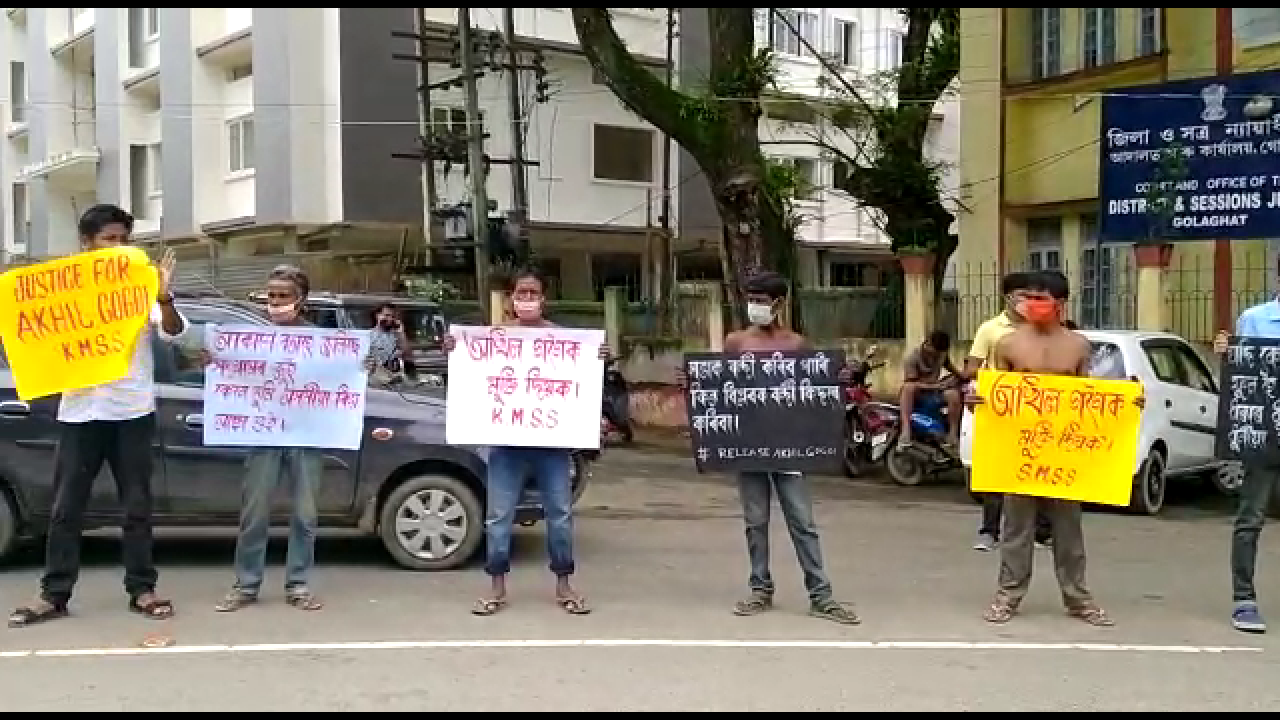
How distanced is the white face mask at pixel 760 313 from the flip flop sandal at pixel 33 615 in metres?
3.78

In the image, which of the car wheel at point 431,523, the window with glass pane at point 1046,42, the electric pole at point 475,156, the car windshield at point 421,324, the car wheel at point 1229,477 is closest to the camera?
the car wheel at point 431,523

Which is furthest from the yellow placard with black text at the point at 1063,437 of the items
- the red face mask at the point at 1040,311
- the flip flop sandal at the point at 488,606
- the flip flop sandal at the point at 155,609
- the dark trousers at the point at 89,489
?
the dark trousers at the point at 89,489

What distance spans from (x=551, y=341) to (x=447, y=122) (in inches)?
749

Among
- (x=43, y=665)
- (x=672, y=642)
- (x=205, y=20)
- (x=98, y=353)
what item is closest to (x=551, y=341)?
(x=672, y=642)

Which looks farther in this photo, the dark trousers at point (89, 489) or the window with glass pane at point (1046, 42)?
the window with glass pane at point (1046, 42)

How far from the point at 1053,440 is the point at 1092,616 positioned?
0.92m

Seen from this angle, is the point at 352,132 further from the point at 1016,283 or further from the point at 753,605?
the point at 753,605

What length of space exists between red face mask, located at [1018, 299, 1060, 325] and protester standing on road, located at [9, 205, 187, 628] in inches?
171

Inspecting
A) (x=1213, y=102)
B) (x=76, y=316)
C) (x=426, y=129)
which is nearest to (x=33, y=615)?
(x=76, y=316)

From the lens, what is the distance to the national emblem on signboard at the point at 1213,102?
Result: 12.8 meters

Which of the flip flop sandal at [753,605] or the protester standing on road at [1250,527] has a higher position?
the protester standing on road at [1250,527]

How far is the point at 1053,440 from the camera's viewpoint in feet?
21.8

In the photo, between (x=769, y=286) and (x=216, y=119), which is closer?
(x=769, y=286)

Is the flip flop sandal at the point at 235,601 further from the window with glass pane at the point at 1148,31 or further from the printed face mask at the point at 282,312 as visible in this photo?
the window with glass pane at the point at 1148,31
